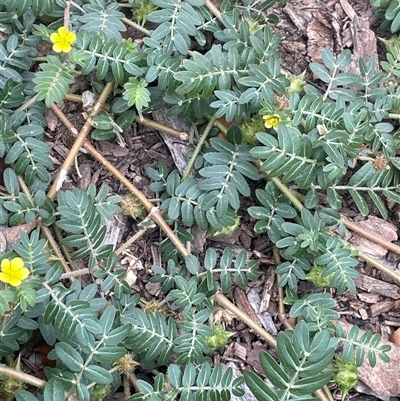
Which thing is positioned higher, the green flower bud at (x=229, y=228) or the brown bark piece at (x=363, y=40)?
the brown bark piece at (x=363, y=40)

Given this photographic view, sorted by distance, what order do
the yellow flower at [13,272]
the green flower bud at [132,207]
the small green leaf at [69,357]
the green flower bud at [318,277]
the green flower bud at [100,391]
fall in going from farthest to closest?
1. the green flower bud at [132,207]
2. the green flower bud at [318,277]
3. the green flower bud at [100,391]
4. the small green leaf at [69,357]
5. the yellow flower at [13,272]

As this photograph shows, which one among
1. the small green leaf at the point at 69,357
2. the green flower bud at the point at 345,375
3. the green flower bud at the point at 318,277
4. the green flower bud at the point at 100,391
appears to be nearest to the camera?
the small green leaf at the point at 69,357

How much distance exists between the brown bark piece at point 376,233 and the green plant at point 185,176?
0.11 m

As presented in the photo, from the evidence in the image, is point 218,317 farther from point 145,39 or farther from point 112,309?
point 145,39

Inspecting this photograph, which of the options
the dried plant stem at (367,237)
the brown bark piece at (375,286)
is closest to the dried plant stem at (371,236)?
the dried plant stem at (367,237)

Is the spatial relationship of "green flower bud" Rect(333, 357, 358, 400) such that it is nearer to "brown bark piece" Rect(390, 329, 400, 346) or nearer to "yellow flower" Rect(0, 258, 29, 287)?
→ "brown bark piece" Rect(390, 329, 400, 346)

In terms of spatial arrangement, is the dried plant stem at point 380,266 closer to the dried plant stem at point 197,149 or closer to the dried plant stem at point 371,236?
the dried plant stem at point 371,236

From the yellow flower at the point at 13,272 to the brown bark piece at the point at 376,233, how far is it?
149cm

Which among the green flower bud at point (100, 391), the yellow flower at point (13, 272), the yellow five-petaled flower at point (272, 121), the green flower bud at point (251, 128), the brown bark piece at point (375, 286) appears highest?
the yellow five-petaled flower at point (272, 121)

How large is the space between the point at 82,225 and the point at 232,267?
712 millimetres

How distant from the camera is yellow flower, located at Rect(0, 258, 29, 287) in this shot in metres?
2.05

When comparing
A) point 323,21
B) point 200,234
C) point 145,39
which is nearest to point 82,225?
point 200,234

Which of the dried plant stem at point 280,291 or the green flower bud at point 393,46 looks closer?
the dried plant stem at point 280,291

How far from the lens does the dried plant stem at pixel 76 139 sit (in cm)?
260
